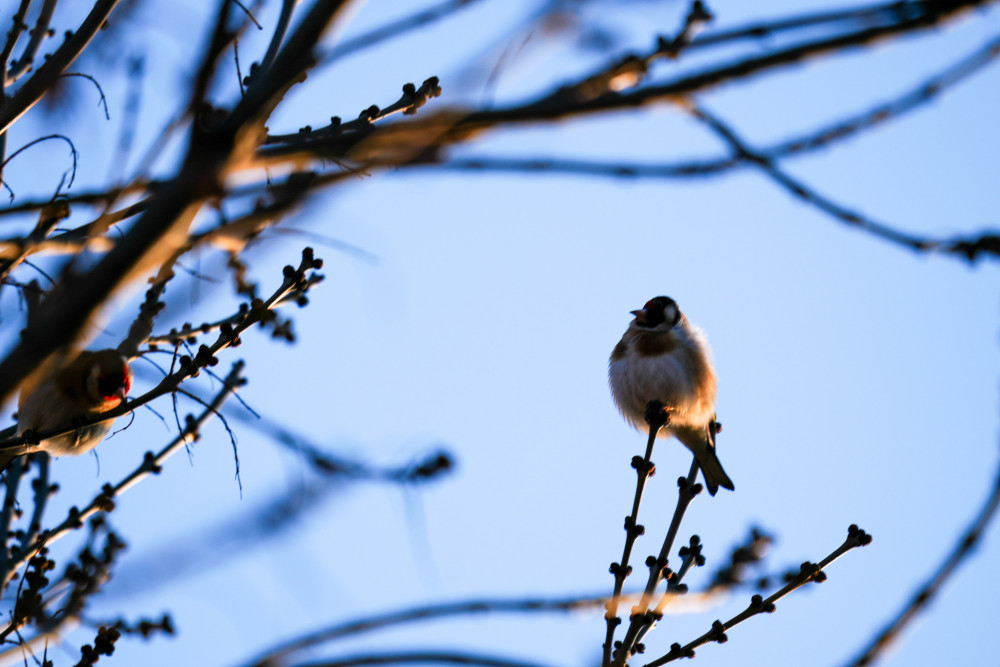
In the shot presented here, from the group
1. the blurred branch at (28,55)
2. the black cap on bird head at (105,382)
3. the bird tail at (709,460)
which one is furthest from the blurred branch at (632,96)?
the bird tail at (709,460)

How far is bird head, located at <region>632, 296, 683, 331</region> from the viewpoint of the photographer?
19.6 ft

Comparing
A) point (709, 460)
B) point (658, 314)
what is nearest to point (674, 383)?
point (709, 460)

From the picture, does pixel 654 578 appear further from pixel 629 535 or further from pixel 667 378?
pixel 667 378

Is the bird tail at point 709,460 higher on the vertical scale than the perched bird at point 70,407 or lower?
higher

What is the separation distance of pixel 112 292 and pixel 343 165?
0.39 m

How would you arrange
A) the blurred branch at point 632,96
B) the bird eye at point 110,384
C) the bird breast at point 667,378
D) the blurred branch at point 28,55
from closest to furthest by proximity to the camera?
the blurred branch at point 632,96, the blurred branch at point 28,55, the bird eye at point 110,384, the bird breast at point 667,378

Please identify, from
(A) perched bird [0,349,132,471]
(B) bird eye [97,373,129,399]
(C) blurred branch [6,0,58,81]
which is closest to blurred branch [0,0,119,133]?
(C) blurred branch [6,0,58,81]

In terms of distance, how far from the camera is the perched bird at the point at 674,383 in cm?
542

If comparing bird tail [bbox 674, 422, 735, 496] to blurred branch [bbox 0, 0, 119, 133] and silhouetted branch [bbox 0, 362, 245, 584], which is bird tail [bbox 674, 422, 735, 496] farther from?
blurred branch [bbox 0, 0, 119, 133]

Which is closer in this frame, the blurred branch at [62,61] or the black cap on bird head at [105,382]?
the blurred branch at [62,61]

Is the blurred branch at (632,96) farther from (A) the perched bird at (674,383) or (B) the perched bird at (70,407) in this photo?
(A) the perched bird at (674,383)

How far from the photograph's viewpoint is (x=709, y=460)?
5.71 m

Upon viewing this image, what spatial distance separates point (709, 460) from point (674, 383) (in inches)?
26.6

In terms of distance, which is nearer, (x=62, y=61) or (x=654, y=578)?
(x=62, y=61)
